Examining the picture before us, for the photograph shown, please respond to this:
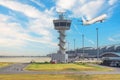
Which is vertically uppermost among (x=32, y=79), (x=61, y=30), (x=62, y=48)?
(x=61, y=30)

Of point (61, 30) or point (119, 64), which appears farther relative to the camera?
point (61, 30)

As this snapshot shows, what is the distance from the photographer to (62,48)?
609 feet

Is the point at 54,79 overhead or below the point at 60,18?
below

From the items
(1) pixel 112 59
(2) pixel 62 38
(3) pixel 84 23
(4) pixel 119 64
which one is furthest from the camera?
(2) pixel 62 38

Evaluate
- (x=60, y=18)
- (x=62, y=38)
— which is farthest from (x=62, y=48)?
(x=60, y=18)

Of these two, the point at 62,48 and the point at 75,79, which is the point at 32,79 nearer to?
the point at 75,79

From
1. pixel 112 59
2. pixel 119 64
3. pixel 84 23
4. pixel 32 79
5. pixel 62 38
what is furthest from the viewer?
pixel 62 38

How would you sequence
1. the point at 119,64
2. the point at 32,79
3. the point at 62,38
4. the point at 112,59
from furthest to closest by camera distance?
the point at 62,38
the point at 112,59
the point at 119,64
the point at 32,79

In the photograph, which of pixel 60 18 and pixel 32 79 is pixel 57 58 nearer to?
pixel 60 18

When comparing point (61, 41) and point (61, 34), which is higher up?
point (61, 34)

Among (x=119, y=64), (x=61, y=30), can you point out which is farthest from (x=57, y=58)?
(x=119, y=64)

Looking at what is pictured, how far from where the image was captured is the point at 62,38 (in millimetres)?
184125

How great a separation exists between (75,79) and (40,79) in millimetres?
7712

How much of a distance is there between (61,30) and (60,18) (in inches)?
433
